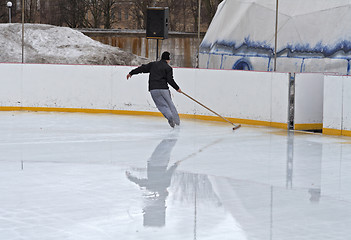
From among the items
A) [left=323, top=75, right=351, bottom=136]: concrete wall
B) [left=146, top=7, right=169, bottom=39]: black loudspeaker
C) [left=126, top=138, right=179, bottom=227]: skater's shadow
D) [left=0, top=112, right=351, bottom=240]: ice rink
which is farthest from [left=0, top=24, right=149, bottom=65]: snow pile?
[left=126, top=138, right=179, bottom=227]: skater's shadow

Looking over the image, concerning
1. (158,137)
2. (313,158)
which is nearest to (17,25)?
(158,137)

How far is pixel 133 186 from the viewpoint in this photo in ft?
25.4

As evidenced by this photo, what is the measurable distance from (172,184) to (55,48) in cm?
2614

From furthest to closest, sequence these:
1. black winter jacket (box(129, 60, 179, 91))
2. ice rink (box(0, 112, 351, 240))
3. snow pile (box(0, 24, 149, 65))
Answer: snow pile (box(0, 24, 149, 65)) → black winter jacket (box(129, 60, 179, 91)) → ice rink (box(0, 112, 351, 240))

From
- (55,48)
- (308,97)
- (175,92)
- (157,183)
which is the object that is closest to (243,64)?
(175,92)

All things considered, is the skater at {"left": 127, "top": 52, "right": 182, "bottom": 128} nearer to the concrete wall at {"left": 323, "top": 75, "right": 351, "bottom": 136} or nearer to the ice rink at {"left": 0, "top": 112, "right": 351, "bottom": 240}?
the ice rink at {"left": 0, "top": 112, "right": 351, "bottom": 240}

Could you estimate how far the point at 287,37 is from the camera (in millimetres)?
19609

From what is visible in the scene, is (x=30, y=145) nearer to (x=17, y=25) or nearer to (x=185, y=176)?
(x=185, y=176)

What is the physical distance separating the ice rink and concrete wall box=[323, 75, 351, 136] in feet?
1.27

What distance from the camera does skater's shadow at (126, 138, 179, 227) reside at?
628cm

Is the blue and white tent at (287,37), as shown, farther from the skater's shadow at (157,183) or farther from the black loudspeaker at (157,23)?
the skater's shadow at (157,183)

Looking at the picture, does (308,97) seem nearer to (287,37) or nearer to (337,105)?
(337,105)

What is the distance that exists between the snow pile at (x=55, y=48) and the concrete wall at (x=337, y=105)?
2084 centimetres

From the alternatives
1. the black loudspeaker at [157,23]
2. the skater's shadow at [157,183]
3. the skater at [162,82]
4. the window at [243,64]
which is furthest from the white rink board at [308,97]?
the window at [243,64]
